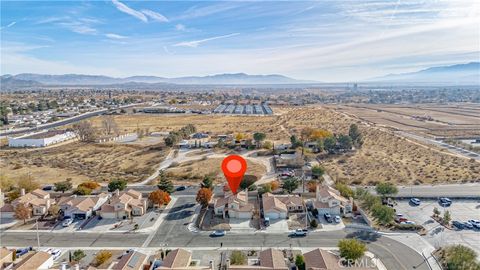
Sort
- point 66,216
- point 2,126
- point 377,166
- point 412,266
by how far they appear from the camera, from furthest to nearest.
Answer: point 2,126
point 377,166
point 66,216
point 412,266

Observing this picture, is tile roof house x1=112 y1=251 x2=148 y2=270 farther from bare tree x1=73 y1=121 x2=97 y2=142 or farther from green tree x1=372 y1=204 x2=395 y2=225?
bare tree x1=73 y1=121 x2=97 y2=142

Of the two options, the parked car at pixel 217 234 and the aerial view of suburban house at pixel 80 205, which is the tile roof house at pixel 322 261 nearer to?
the parked car at pixel 217 234

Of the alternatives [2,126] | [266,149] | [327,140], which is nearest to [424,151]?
[327,140]

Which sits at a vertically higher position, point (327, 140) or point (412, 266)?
point (327, 140)

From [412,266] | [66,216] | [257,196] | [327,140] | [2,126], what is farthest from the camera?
[2,126]

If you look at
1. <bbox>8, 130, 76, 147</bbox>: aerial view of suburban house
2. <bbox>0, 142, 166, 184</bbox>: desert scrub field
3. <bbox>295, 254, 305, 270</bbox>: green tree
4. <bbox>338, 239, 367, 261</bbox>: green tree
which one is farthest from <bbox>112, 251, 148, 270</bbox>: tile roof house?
<bbox>8, 130, 76, 147</bbox>: aerial view of suburban house

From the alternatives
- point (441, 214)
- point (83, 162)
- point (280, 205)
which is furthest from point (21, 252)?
point (441, 214)

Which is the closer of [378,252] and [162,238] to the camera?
[378,252]

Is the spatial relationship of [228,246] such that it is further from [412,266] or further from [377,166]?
[377,166]
